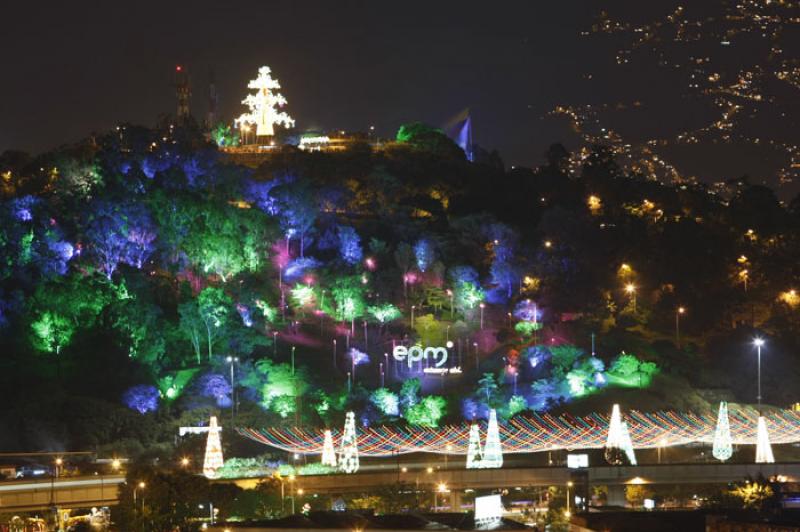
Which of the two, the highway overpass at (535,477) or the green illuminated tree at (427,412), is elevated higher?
the green illuminated tree at (427,412)

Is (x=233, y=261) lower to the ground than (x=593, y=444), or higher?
higher

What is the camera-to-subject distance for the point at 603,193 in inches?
5359

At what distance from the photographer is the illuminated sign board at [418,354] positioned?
113250mm

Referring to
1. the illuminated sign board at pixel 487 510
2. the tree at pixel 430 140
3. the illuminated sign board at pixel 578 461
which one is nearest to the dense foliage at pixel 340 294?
the tree at pixel 430 140

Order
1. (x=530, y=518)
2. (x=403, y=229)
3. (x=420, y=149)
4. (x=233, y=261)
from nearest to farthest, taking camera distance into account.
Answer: (x=530, y=518) → (x=233, y=261) → (x=403, y=229) → (x=420, y=149)

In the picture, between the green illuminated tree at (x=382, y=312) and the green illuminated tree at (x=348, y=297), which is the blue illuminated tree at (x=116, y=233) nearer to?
the green illuminated tree at (x=348, y=297)

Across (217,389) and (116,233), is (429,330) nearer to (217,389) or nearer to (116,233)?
(217,389)

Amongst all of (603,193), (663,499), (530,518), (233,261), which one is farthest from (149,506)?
(603,193)

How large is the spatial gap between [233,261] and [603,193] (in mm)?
39132

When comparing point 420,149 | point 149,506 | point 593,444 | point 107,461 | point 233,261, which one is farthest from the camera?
point 420,149

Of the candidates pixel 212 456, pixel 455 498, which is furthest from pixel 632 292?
pixel 212 456

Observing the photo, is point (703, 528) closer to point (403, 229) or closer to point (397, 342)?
point (397, 342)

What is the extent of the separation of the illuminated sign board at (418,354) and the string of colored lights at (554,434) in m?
9.25

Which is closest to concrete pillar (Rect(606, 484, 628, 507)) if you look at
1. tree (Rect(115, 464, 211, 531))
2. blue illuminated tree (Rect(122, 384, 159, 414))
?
tree (Rect(115, 464, 211, 531))
